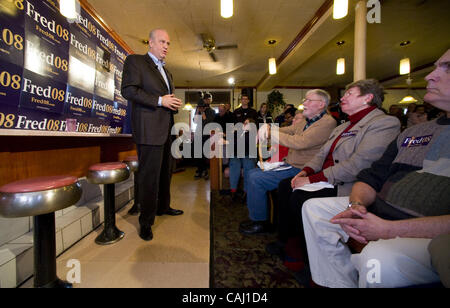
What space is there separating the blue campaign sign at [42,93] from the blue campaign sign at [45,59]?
6cm

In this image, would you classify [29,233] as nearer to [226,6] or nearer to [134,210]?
[134,210]

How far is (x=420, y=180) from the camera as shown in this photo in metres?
0.86

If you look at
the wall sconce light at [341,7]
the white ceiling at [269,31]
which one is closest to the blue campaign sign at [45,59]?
the white ceiling at [269,31]

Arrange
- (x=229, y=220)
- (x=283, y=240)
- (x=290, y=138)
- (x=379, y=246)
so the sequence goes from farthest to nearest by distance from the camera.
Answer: (x=229, y=220)
(x=290, y=138)
(x=283, y=240)
(x=379, y=246)

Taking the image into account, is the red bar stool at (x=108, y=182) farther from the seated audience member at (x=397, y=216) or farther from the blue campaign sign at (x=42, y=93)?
the seated audience member at (x=397, y=216)

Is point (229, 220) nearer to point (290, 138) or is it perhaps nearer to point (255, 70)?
point (290, 138)

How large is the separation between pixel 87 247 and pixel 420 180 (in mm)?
2128

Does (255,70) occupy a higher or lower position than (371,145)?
higher

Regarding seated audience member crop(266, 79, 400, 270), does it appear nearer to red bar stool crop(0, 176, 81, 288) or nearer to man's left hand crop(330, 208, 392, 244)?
man's left hand crop(330, 208, 392, 244)

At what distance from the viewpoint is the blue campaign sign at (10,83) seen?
1.50m

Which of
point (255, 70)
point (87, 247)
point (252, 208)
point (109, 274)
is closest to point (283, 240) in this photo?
point (252, 208)

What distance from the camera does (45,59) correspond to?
190cm

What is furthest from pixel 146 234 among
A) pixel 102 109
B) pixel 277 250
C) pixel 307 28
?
pixel 307 28

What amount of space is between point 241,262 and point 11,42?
2447mm
